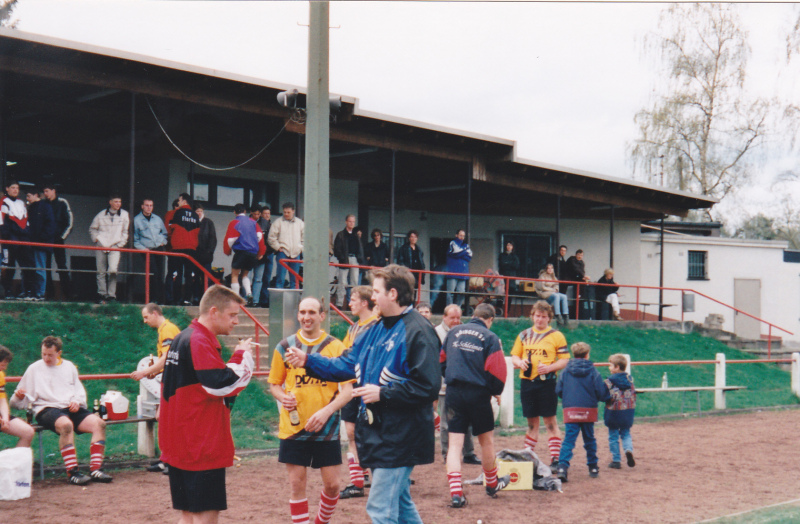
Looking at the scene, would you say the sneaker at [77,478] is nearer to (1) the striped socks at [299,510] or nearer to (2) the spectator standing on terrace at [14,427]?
(2) the spectator standing on terrace at [14,427]

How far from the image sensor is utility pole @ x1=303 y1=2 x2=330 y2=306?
26.8ft

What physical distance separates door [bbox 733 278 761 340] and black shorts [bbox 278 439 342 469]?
2537cm

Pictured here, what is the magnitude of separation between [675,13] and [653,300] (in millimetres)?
16570

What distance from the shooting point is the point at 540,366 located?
8359 millimetres

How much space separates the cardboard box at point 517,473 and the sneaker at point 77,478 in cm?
415

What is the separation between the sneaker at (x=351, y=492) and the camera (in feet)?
24.3

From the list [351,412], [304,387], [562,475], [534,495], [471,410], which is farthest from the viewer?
[562,475]

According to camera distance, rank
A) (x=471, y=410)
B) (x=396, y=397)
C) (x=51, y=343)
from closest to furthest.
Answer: (x=396, y=397)
(x=471, y=410)
(x=51, y=343)

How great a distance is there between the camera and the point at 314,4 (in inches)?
320

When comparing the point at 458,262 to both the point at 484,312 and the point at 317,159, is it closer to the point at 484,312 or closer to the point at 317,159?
the point at 317,159

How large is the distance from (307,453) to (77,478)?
136 inches

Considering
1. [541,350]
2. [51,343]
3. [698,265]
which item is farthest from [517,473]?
[698,265]

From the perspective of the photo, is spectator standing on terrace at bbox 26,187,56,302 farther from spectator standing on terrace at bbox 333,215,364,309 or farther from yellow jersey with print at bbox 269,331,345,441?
yellow jersey with print at bbox 269,331,345,441

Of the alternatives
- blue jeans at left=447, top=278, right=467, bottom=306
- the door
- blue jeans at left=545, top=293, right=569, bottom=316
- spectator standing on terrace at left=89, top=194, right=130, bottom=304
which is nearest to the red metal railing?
spectator standing on terrace at left=89, top=194, right=130, bottom=304
